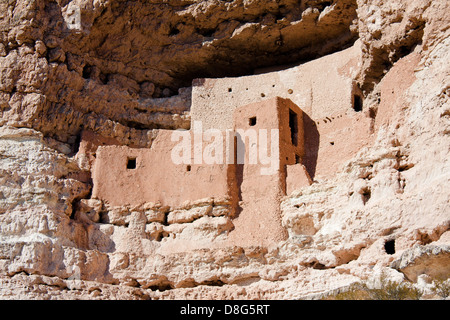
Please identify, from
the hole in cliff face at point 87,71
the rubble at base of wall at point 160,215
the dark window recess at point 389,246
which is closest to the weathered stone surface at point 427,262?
the dark window recess at point 389,246

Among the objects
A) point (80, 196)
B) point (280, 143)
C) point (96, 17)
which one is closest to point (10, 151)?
point (80, 196)

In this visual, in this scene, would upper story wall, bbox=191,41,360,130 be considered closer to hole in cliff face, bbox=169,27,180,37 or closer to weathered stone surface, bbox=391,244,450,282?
hole in cliff face, bbox=169,27,180,37

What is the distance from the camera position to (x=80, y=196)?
1881 centimetres

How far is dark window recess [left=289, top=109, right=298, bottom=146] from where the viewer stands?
1922 cm

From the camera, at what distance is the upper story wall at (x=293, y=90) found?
19766mm

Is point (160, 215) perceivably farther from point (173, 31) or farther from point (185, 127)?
point (173, 31)

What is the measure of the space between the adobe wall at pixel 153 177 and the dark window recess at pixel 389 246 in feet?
16.6

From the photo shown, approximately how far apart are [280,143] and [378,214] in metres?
4.49

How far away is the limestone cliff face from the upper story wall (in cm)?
62

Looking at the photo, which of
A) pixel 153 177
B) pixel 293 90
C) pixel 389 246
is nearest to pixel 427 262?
pixel 389 246

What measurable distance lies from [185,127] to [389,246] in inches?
354

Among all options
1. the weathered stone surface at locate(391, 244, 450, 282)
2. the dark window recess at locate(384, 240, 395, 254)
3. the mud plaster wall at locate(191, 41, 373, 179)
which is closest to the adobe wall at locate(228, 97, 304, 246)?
the mud plaster wall at locate(191, 41, 373, 179)
